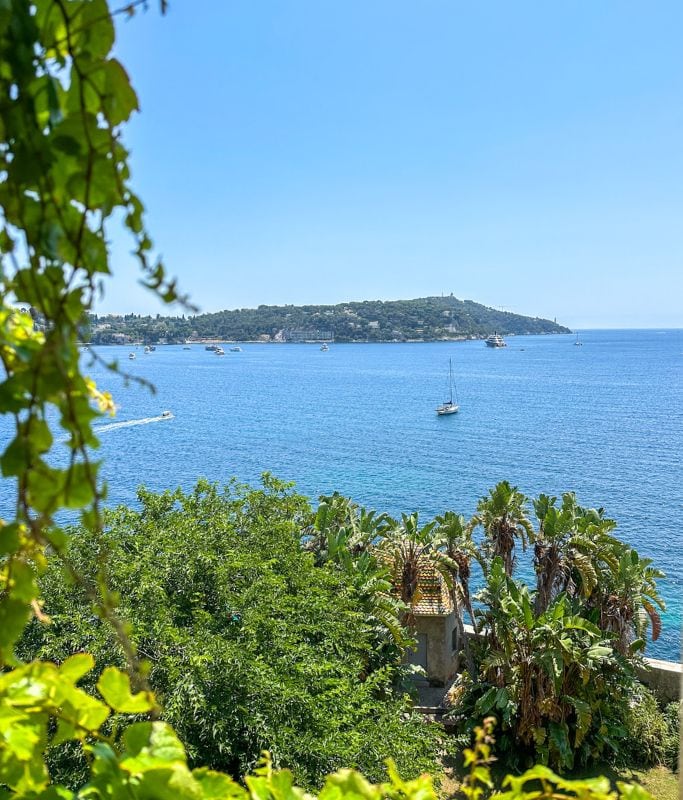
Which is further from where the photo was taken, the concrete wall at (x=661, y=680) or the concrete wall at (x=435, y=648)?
the concrete wall at (x=435, y=648)

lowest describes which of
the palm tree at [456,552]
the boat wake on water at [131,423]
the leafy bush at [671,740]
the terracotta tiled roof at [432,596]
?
the leafy bush at [671,740]

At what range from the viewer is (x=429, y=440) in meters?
65.3

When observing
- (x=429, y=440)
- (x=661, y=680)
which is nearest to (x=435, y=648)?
(x=661, y=680)

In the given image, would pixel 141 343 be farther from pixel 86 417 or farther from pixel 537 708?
pixel 86 417

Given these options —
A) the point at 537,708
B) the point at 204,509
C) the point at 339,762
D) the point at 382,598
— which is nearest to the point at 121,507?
the point at 204,509

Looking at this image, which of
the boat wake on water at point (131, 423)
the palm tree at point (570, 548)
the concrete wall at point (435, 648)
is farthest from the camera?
the boat wake on water at point (131, 423)

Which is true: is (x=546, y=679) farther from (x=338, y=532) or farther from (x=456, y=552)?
(x=338, y=532)

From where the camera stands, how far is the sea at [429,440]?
44.2 m

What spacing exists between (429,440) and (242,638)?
5395cm

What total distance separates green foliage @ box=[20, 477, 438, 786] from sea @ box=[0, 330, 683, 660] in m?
4.08

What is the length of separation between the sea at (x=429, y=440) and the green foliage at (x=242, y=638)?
13.4 feet

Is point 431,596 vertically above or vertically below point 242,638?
below

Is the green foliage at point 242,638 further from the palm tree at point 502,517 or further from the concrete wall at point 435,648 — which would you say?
the palm tree at point 502,517

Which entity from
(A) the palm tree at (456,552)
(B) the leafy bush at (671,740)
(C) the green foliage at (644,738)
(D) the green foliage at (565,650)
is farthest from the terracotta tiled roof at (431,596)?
(B) the leafy bush at (671,740)
